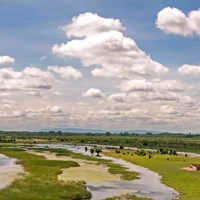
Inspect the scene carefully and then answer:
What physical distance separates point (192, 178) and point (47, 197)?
3136 cm

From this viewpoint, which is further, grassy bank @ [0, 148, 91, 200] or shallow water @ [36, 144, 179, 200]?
shallow water @ [36, 144, 179, 200]

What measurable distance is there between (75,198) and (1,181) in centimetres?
1725

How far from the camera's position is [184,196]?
177ft

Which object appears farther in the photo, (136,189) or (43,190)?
(136,189)

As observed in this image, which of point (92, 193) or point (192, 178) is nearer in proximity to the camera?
point (92, 193)

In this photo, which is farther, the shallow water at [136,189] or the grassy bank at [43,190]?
the shallow water at [136,189]

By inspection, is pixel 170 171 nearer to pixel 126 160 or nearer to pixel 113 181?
pixel 113 181

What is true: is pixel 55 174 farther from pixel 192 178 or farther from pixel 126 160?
pixel 126 160

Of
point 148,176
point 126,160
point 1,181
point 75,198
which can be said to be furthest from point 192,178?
point 126,160

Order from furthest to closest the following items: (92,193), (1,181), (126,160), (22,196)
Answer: (126,160) → (1,181) → (92,193) → (22,196)

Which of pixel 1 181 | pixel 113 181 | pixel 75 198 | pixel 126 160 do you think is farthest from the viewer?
pixel 126 160

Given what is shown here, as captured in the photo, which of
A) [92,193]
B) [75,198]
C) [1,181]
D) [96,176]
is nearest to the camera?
[75,198]

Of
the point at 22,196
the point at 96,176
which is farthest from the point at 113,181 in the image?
the point at 22,196

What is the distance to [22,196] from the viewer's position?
48031 millimetres
